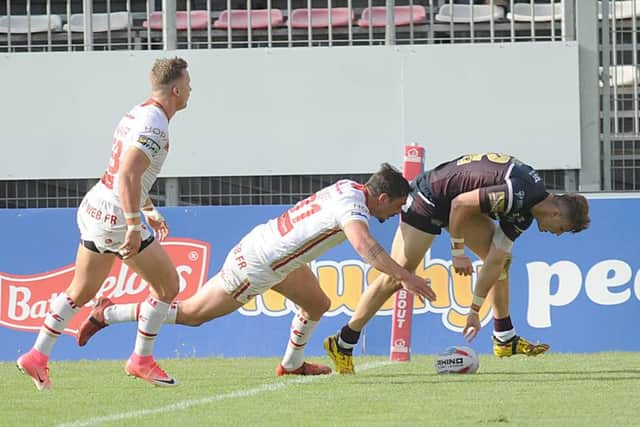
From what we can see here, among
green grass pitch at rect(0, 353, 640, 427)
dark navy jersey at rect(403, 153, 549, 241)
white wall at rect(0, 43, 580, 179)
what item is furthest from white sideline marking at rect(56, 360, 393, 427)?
white wall at rect(0, 43, 580, 179)

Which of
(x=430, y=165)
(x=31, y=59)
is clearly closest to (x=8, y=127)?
(x=31, y=59)

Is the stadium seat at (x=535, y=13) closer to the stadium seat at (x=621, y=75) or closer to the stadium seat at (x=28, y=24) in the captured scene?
the stadium seat at (x=621, y=75)

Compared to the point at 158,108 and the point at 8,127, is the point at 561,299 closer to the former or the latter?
the point at 158,108

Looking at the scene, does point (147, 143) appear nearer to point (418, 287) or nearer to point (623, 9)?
point (418, 287)

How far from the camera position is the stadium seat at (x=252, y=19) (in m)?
14.6

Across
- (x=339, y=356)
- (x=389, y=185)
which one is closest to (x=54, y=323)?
(x=339, y=356)

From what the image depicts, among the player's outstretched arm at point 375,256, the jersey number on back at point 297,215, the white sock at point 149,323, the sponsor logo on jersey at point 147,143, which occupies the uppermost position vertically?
the sponsor logo on jersey at point 147,143

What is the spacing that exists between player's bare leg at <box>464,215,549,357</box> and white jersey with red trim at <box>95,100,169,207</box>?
2.25 metres

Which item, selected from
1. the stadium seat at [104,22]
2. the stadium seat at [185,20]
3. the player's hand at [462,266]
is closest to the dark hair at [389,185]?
the player's hand at [462,266]

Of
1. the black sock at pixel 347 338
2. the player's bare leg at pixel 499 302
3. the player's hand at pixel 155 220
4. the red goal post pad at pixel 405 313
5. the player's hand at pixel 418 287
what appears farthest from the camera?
the red goal post pad at pixel 405 313

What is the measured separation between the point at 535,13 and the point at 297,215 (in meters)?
6.50

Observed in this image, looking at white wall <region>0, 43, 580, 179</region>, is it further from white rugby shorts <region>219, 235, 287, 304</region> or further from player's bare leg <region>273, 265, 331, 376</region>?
white rugby shorts <region>219, 235, 287, 304</region>

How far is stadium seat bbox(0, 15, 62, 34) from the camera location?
48.4ft

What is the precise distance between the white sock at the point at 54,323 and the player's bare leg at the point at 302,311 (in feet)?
3.83
